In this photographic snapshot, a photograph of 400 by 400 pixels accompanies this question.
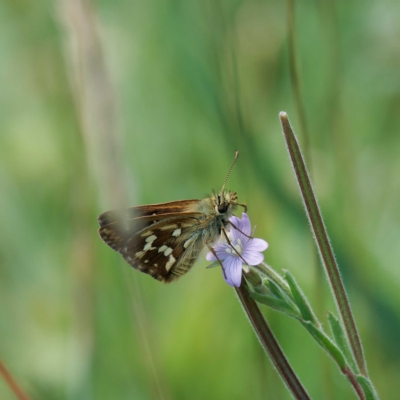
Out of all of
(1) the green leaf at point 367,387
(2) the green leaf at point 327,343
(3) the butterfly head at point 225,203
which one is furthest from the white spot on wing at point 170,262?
(1) the green leaf at point 367,387

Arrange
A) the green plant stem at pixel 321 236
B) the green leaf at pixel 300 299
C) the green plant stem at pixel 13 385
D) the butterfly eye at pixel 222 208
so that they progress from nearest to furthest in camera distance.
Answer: the green plant stem at pixel 321 236
the green leaf at pixel 300 299
the green plant stem at pixel 13 385
the butterfly eye at pixel 222 208

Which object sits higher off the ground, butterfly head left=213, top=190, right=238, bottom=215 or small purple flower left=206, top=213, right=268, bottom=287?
butterfly head left=213, top=190, right=238, bottom=215

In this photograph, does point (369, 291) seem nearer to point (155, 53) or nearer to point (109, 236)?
point (109, 236)

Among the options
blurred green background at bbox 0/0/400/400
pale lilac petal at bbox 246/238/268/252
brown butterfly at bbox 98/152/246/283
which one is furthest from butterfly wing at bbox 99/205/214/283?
pale lilac petal at bbox 246/238/268/252

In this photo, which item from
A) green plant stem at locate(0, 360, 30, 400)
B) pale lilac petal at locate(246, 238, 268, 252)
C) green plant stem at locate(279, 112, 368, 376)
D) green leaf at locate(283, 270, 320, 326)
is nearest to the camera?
green plant stem at locate(279, 112, 368, 376)

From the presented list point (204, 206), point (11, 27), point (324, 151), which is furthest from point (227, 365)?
point (11, 27)

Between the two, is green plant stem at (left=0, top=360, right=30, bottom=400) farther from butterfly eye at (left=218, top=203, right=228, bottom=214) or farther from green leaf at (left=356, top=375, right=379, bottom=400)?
green leaf at (left=356, top=375, right=379, bottom=400)

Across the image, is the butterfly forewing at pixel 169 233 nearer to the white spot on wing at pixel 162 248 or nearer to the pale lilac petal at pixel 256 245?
the white spot on wing at pixel 162 248
